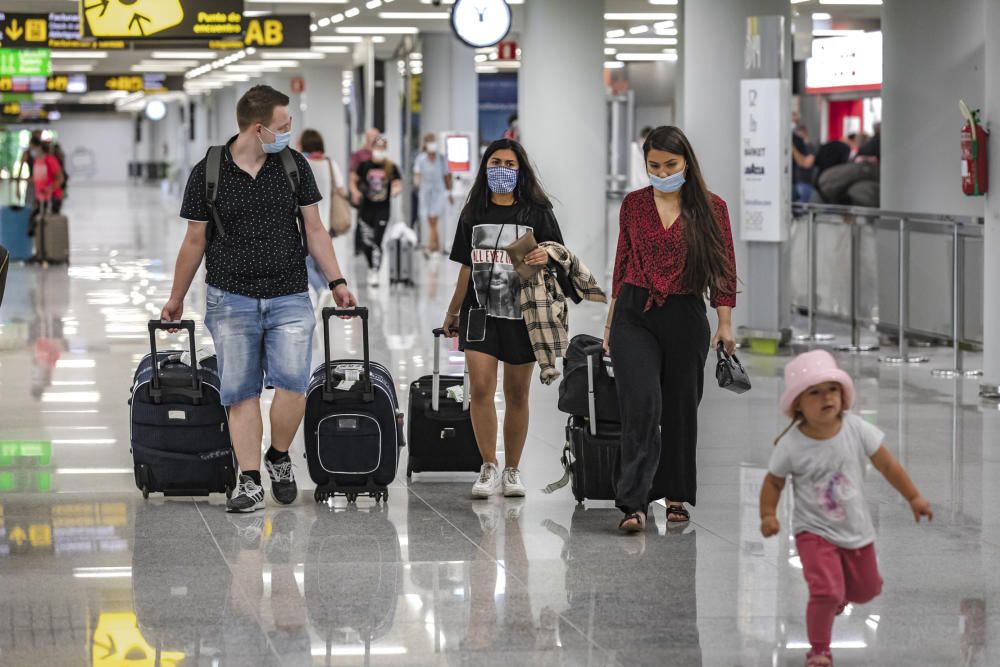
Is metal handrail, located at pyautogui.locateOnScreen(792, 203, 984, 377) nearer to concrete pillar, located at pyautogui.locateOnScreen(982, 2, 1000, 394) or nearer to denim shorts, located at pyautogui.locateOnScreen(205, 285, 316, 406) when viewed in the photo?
concrete pillar, located at pyautogui.locateOnScreen(982, 2, 1000, 394)

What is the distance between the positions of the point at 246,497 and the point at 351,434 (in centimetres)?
52

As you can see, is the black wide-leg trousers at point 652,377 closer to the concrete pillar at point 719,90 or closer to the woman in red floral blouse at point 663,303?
the woman in red floral blouse at point 663,303

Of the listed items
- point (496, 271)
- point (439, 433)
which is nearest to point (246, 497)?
point (439, 433)

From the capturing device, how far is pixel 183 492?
7.26m

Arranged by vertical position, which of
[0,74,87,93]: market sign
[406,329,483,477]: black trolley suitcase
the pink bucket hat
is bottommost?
[406,329,483,477]: black trolley suitcase

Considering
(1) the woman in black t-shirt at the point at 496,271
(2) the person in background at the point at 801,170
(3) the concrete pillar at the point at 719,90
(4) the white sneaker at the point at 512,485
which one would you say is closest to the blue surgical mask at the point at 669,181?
(1) the woman in black t-shirt at the point at 496,271

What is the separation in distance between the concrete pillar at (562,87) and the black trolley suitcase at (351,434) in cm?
1216

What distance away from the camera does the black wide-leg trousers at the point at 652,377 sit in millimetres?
6418

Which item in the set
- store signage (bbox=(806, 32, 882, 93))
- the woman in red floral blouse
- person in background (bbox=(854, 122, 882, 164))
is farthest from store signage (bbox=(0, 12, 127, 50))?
the woman in red floral blouse

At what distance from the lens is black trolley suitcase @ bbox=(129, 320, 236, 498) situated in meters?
7.12

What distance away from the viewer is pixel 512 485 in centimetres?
738

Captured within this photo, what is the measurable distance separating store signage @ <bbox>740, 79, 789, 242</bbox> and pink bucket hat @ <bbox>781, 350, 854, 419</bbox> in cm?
871

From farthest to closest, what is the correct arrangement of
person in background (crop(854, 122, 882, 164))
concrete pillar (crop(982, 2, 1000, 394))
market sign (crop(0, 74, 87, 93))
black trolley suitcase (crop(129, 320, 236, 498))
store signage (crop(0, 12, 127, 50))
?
market sign (crop(0, 74, 87, 93))
store signage (crop(0, 12, 127, 50))
person in background (crop(854, 122, 882, 164))
concrete pillar (crop(982, 2, 1000, 394))
black trolley suitcase (crop(129, 320, 236, 498))

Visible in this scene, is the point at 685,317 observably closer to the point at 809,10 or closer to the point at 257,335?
the point at 257,335
